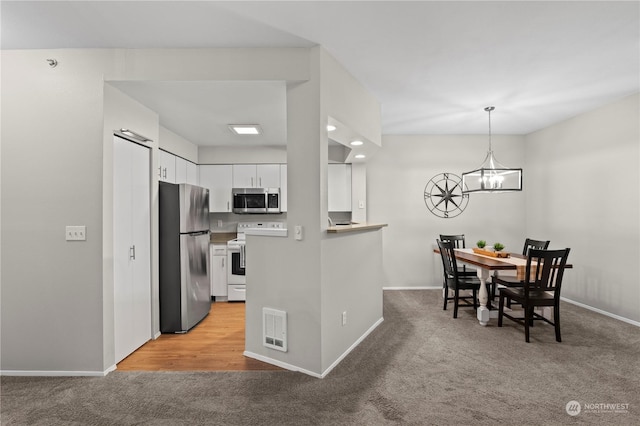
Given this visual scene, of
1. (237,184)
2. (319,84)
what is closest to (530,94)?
(319,84)

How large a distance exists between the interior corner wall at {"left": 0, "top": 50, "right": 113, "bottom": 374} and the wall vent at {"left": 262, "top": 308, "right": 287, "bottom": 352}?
4.22ft

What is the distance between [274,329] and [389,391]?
3.37 ft

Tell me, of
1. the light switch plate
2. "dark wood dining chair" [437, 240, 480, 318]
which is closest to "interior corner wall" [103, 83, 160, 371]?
the light switch plate

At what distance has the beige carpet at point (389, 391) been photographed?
2.11 meters

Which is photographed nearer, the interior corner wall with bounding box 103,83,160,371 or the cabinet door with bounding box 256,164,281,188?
the interior corner wall with bounding box 103,83,160,371

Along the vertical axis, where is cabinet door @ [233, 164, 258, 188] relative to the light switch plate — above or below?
above

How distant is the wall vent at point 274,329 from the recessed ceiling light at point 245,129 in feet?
7.88

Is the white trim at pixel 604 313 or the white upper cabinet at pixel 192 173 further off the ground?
the white upper cabinet at pixel 192 173

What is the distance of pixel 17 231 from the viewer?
8.72 ft

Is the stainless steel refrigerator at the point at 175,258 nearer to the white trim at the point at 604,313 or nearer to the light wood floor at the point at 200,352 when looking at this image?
the light wood floor at the point at 200,352

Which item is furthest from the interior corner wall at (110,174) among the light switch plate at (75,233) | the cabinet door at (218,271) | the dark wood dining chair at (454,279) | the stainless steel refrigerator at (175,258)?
the dark wood dining chair at (454,279)

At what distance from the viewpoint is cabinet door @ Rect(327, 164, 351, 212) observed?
18.0 feet

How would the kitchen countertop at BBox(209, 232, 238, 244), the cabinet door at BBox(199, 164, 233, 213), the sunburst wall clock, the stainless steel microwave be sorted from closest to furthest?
the kitchen countertop at BBox(209, 232, 238, 244) < the stainless steel microwave < the cabinet door at BBox(199, 164, 233, 213) < the sunburst wall clock

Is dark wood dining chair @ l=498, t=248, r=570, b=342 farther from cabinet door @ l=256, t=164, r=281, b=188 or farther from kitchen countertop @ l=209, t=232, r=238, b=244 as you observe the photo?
kitchen countertop @ l=209, t=232, r=238, b=244
